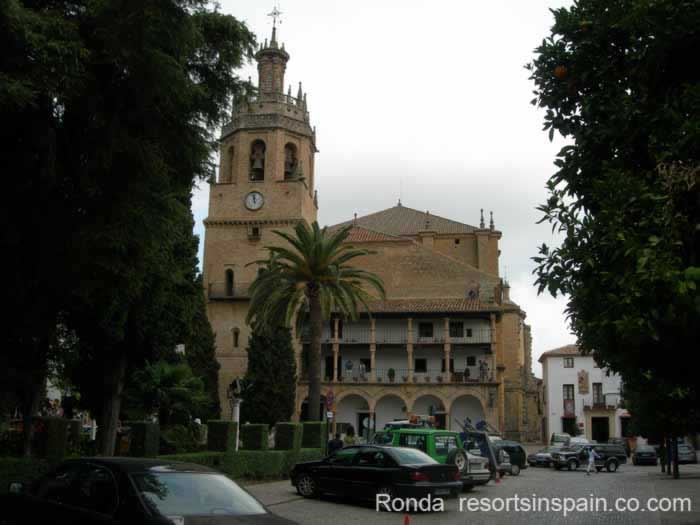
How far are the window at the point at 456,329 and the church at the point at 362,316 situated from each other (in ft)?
0.24

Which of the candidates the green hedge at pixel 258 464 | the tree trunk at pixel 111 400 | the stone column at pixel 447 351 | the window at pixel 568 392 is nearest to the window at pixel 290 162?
the stone column at pixel 447 351

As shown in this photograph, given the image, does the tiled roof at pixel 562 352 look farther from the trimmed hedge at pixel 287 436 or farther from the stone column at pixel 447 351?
the trimmed hedge at pixel 287 436

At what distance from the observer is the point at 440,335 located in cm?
5338

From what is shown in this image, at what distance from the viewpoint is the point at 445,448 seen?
64.4 ft

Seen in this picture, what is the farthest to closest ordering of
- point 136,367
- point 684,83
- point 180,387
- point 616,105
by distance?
1. point 136,367
2. point 180,387
3. point 616,105
4. point 684,83

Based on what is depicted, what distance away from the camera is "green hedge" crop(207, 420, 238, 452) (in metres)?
21.6

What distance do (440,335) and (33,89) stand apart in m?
44.8

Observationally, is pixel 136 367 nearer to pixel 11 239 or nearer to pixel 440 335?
pixel 11 239

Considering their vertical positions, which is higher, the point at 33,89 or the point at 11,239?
the point at 33,89

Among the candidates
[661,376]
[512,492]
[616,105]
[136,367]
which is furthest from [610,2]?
[136,367]

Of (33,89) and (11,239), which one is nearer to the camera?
(33,89)

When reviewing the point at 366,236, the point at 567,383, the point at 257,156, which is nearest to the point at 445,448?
the point at 257,156

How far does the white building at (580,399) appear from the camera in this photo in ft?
215

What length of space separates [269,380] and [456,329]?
15.5 meters
